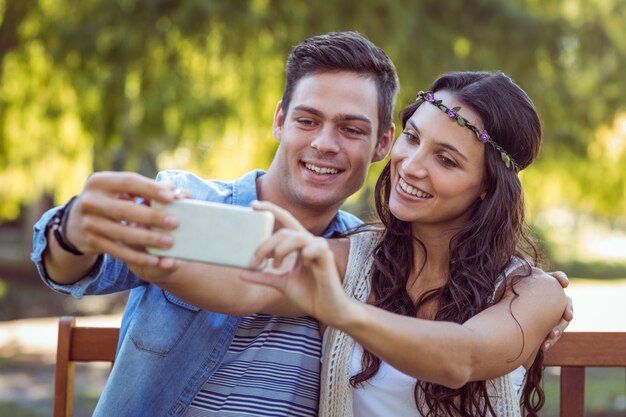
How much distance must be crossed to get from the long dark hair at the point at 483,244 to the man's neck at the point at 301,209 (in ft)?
0.92

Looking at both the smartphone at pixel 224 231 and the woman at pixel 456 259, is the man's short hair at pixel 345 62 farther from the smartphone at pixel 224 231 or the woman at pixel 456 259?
the smartphone at pixel 224 231

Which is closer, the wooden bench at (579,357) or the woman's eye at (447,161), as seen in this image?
the woman's eye at (447,161)

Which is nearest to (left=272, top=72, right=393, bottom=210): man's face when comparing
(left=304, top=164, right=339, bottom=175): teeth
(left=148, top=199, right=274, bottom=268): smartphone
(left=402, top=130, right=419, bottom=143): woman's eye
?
(left=304, top=164, right=339, bottom=175): teeth

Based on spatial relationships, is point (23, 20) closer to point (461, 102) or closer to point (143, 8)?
point (143, 8)

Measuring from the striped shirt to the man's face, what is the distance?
47 centimetres

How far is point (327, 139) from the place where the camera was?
2.79m

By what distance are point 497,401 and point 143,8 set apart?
5495 millimetres

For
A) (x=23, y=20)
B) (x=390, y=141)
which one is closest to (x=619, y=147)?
(x=23, y=20)

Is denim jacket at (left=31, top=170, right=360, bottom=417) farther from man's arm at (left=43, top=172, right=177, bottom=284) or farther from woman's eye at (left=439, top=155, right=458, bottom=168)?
woman's eye at (left=439, top=155, right=458, bottom=168)

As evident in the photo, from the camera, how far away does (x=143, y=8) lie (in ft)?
23.0

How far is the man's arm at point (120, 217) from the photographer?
1611 millimetres

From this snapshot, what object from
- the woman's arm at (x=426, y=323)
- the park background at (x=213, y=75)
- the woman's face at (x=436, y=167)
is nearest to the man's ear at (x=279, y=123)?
the woman's face at (x=436, y=167)

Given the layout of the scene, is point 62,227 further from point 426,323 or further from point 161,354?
point 426,323

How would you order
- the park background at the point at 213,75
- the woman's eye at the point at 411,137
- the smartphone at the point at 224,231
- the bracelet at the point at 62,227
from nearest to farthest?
the smartphone at the point at 224,231, the bracelet at the point at 62,227, the woman's eye at the point at 411,137, the park background at the point at 213,75
